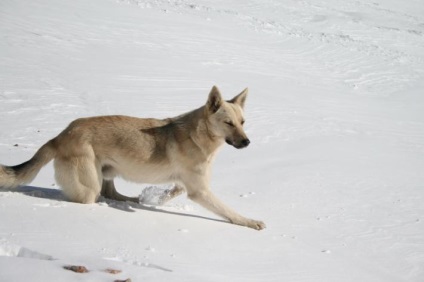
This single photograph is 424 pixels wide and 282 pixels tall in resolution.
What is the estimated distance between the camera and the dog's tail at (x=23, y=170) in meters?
5.43

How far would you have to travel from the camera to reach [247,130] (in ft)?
36.2

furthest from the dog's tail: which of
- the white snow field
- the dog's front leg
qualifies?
the dog's front leg

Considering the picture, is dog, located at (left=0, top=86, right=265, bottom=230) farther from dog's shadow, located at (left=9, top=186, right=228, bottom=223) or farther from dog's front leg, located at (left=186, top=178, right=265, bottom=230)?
dog's shadow, located at (left=9, top=186, right=228, bottom=223)

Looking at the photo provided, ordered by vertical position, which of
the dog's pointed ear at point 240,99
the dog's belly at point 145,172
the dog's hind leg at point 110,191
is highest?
the dog's pointed ear at point 240,99

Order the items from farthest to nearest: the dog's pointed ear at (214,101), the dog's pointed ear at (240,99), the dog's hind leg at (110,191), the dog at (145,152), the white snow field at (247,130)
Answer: the dog's pointed ear at (240,99), the dog's hind leg at (110,191), the dog's pointed ear at (214,101), the dog at (145,152), the white snow field at (247,130)

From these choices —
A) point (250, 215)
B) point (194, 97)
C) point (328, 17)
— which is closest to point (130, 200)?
point (250, 215)

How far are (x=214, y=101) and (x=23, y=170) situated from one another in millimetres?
2235

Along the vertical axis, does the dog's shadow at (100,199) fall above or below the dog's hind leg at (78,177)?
below

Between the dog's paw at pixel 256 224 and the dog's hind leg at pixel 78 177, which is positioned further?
the dog's paw at pixel 256 224

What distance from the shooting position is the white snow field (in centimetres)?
454

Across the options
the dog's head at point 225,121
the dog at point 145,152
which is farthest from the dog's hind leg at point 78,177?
the dog's head at point 225,121

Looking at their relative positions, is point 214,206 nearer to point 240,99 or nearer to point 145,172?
point 145,172

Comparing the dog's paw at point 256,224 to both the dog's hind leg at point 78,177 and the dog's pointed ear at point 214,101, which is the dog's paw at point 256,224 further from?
the dog's hind leg at point 78,177

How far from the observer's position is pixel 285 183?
793cm
